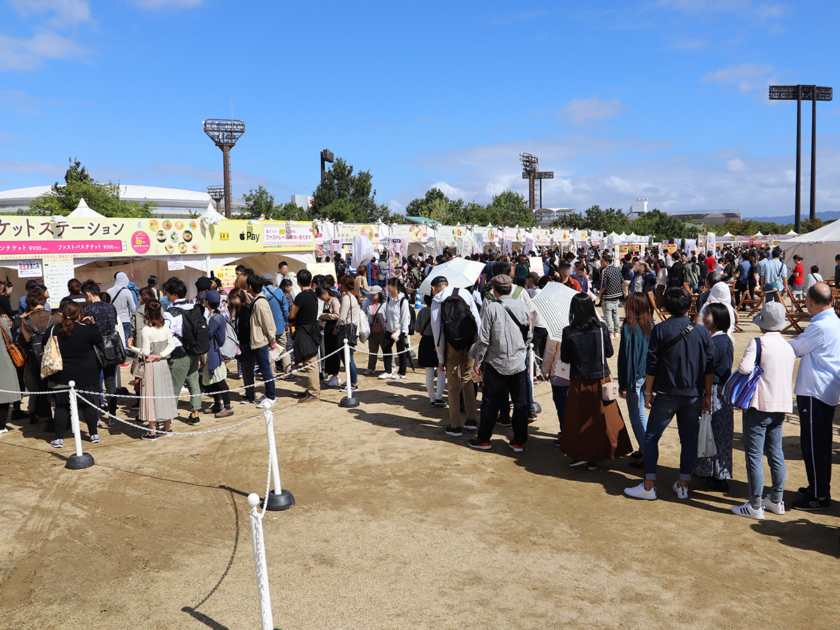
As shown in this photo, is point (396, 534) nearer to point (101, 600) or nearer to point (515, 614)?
point (515, 614)

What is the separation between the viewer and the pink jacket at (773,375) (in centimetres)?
416

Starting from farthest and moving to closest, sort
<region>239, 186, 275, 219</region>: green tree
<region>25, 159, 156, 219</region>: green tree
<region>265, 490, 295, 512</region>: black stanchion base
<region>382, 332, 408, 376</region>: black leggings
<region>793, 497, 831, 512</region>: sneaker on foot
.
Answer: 1. <region>239, 186, 275, 219</region>: green tree
2. <region>25, 159, 156, 219</region>: green tree
3. <region>382, 332, 408, 376</region>: black leggings
4. <region>265, 490, 295, 512</region>: black stanchion base
5. <region>793, 497, 831, 512</region>: sneaker on foot

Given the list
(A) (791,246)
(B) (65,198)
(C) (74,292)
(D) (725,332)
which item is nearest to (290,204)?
(B) (65,198)

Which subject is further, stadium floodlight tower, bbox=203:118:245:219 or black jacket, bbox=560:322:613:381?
stadium floodlight tower, bbox=203:118:245:219

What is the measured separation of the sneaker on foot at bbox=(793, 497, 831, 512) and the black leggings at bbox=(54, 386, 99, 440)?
23.2 feet

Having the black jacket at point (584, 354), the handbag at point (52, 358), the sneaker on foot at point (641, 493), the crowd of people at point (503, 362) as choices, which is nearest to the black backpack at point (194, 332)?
the crowd of people at point (503, 362)

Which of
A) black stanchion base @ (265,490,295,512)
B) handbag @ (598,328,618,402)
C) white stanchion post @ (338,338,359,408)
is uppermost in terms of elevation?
handbag @ (598,328,618,402)

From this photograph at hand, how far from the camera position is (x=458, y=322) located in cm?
613

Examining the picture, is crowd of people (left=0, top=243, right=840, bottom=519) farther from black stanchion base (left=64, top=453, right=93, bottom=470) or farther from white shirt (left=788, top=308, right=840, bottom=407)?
A: black stanchion base (left=64, top=453, right=93, bottom=470)

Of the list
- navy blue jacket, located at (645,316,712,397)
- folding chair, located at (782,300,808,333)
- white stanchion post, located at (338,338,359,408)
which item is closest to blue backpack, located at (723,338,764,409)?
navy blue jacket, located at (645,316,712,397)

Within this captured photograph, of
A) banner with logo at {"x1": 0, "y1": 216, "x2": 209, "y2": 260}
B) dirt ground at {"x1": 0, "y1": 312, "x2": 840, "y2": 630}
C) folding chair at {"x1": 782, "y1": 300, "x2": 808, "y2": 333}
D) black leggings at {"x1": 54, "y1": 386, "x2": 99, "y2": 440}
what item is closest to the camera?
dirt ground at {"x1": 0, "y1": 312, "x2": 840, "y2": 630}

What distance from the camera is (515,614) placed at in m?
3.29

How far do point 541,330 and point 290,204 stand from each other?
48762 mm

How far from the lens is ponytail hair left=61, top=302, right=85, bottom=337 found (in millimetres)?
6168
